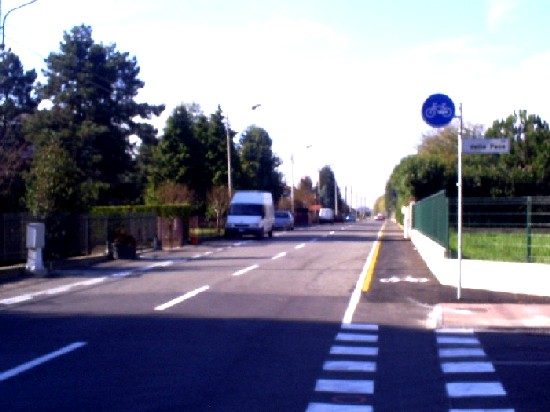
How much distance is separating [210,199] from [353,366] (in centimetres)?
4952

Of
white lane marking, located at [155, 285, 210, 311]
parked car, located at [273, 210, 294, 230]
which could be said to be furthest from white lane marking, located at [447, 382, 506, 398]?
parked car, located at [273, 210, 294, 230]

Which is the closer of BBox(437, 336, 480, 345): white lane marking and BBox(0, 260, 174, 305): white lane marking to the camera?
BBox(437, 336, 480, 345): white lane marking

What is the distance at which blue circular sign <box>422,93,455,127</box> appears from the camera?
58.5 ft

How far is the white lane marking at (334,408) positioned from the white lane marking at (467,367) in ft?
7.30

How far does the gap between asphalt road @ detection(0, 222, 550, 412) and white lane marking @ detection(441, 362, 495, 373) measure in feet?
0.04

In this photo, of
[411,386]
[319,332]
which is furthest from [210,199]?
[411,386]

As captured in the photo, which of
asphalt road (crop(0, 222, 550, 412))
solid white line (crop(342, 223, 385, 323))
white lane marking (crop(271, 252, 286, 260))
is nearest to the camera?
asphalt road (crop(0, 222, 550, 412))

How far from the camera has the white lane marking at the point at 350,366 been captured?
34.5 feet

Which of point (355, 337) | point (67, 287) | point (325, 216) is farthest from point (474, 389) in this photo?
point (325, 216)

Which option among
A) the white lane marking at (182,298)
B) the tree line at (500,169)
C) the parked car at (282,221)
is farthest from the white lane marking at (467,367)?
the parked car at (282,221)

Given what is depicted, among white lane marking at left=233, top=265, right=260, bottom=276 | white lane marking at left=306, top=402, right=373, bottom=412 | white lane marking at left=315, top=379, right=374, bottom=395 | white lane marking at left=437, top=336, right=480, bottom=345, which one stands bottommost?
white lane marking at left=306, top=402, right=373, bottom=412

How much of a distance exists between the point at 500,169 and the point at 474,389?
47200 millimetres

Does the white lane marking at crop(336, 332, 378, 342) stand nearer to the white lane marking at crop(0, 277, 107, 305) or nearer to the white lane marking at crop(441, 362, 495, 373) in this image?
the white lane marking at crop(441, 362, 495, 373)

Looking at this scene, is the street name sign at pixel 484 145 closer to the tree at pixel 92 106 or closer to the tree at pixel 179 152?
the tree at pixel 92 106
